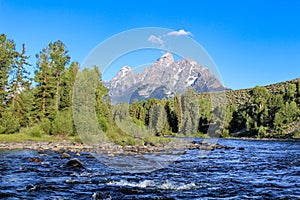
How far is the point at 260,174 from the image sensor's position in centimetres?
1683

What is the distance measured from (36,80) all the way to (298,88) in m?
83.4

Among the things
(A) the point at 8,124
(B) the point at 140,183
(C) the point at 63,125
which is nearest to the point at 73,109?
(C) the point at 63,125

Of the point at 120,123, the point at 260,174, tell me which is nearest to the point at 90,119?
the point at 120,123

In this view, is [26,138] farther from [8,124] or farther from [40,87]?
[40,87]

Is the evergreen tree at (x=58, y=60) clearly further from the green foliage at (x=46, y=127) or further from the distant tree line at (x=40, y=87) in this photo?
the green foliage at (x=46, y=127)


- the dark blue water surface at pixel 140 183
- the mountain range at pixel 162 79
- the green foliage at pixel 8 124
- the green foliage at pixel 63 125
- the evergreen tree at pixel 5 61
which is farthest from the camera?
the evergreen tree at pixel 5 61

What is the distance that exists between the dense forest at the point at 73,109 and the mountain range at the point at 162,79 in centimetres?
178

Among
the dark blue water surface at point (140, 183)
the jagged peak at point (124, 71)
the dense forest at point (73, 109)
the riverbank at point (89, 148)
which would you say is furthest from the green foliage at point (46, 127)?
the jagged peak at point (124, 71)

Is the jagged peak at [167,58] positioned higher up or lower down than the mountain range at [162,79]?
higher up

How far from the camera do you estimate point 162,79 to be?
18.8 meters

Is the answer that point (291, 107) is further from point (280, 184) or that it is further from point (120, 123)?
point (280, 184)

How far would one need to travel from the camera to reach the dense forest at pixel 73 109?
29.8m

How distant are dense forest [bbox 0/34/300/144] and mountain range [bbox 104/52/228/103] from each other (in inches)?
70.2

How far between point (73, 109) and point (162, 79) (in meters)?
22.3
